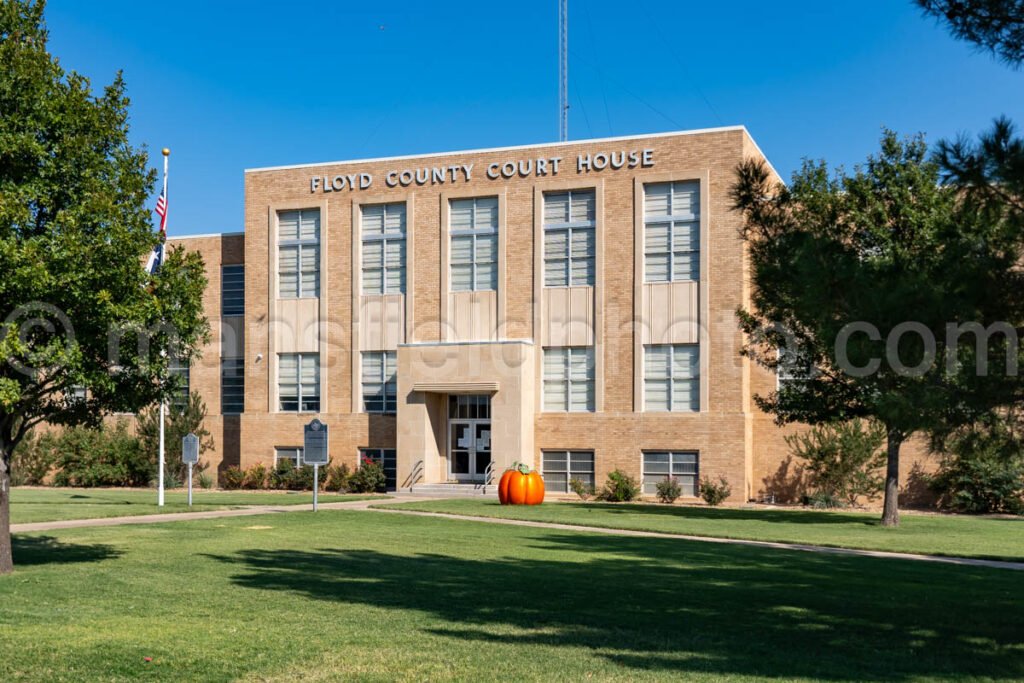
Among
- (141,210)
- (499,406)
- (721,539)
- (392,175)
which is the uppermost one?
(392,175)

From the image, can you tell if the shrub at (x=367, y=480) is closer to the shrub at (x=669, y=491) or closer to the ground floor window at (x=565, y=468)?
the ground floor window at (x=565, y=468)

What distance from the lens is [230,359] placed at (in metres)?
43.2

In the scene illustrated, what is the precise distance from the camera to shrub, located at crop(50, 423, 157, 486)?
41406 millimetres

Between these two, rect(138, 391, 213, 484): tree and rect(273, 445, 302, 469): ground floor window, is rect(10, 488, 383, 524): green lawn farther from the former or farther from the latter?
rect(273, 445, 302, 469): ground floor window

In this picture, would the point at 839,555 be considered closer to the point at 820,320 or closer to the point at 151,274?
the point at 820,320

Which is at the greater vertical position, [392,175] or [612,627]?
[392,175]

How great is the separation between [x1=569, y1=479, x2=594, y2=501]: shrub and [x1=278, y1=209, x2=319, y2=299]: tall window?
1190 centimetres

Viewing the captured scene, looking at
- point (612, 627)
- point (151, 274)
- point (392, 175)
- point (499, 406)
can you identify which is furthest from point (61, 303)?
point (392, 175)

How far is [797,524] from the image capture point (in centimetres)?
2555

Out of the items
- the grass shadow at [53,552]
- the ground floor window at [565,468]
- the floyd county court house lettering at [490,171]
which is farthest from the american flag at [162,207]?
the ground floor window at [565,468]

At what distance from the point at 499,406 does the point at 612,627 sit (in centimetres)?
2640

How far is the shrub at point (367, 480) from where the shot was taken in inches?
1526

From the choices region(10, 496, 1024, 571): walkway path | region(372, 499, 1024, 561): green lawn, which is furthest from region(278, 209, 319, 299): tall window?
region(372, 499, 1024, 561): green lawn

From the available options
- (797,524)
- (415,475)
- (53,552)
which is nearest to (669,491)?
(415,475)
